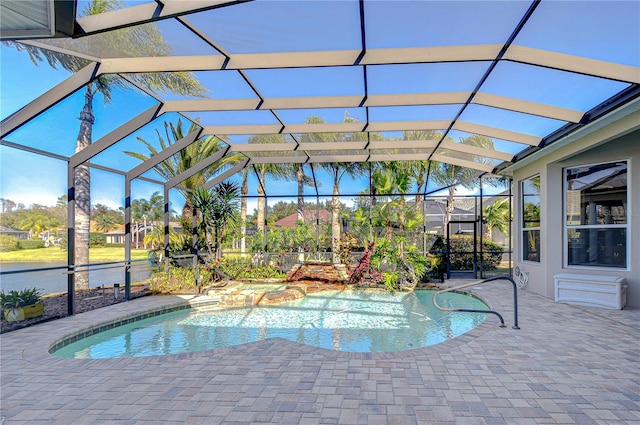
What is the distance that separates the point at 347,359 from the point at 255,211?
1061 cm

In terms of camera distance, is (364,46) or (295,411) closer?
(295,411)

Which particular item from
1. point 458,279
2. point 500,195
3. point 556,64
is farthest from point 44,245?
point 500,195

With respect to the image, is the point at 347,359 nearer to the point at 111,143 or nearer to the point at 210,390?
the point at 210,390

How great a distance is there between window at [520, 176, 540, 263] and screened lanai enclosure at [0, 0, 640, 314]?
16 centimetres

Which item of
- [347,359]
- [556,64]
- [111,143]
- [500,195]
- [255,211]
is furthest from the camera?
[255,211]

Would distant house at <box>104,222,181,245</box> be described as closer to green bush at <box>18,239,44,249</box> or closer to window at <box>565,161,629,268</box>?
green bush at <box>18,239,44,249</box>

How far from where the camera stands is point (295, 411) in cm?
291

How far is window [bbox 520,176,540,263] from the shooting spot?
8.47 meters

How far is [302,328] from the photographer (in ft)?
22.1

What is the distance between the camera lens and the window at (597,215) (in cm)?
672

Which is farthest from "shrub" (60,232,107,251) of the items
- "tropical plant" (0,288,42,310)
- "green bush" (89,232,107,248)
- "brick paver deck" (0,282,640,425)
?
"brick paver deck" (0,282,640,425)

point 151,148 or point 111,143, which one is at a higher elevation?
point 151,148

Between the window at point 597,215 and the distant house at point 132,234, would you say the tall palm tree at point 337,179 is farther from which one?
the window at point 597,215

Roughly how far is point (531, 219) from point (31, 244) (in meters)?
11.3
